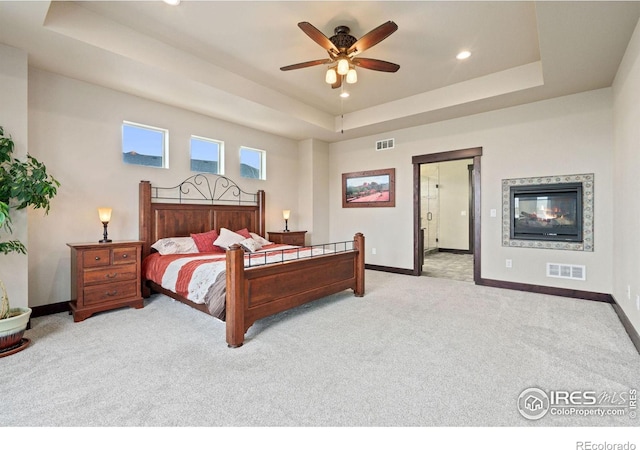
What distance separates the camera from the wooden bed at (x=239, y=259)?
2.63 metres

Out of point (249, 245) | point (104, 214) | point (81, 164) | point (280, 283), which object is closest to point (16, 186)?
point (104, 214)

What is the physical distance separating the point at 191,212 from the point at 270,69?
243cm

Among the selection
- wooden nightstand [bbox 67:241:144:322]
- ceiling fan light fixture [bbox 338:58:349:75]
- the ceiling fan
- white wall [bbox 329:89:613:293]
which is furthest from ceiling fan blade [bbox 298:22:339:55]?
white wall [bbox 329:89:613:293]

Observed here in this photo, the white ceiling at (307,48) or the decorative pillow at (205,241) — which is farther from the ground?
the white ceiling at (307,48)

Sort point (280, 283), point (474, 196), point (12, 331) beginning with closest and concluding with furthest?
point (12, 331), point (280, 283), point (474, 196)

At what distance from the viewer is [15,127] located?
292cm

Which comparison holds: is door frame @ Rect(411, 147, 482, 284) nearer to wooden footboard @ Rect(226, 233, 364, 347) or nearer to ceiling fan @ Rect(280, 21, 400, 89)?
wooden footboard @ Rect(226, 233, 364, 347)

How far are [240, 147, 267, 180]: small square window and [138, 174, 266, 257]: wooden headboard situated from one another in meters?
0.38

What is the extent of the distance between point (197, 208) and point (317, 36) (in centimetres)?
320

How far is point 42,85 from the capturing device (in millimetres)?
3389

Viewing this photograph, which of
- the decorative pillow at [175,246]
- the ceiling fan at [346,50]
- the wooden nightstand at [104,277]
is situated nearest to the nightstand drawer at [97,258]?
the wooden nightstand at [104,277]

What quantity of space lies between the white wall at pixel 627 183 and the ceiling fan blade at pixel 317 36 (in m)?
2.57

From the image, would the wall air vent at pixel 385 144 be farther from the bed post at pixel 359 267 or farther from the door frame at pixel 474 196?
the bed post at pixel 359 267

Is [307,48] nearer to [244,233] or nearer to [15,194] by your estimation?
[244,233]
